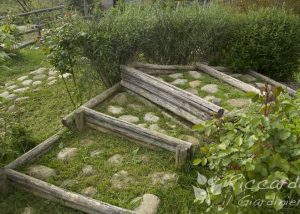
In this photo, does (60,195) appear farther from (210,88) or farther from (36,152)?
(210,88)

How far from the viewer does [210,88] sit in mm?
5145

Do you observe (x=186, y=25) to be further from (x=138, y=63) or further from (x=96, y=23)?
(x=96, y=23)

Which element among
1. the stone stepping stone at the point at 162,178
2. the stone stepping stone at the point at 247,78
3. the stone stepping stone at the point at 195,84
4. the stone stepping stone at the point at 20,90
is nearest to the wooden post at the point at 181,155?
the stone stepping stone at the point at 162,178

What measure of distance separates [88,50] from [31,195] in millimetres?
2265

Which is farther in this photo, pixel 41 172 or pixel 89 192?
pixel 41 172

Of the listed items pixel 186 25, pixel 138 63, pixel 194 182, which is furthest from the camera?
pixel 186 25

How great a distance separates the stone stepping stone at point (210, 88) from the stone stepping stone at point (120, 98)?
1167mm

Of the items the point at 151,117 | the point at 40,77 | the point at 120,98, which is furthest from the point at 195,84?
the point at 40,77

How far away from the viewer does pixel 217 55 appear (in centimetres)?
633

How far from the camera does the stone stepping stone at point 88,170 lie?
12.3ft

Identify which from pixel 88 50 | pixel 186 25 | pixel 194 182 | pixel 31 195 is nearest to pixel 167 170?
pixel 194 182

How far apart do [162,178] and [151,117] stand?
119 centimetres

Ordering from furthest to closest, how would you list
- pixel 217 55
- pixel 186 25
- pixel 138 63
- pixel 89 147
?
pixel 217 55, pixel 186 25, pixel 138 63, pixel 89 147

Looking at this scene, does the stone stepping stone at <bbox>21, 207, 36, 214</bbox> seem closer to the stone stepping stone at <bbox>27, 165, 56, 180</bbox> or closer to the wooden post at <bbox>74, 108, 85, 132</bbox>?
the stone stepping stone at <bbox>27, 165, 56, 180</bbox>
